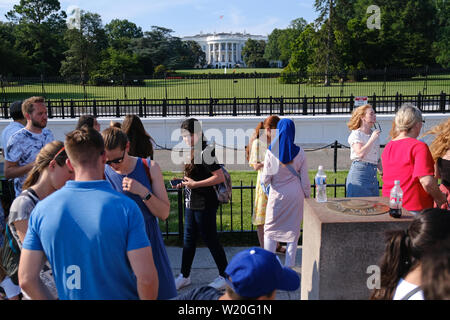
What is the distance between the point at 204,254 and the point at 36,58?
183 feet

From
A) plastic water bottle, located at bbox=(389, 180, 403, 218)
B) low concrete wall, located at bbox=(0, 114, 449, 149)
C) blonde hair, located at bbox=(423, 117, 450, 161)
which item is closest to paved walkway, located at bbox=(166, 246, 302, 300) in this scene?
plastic water bottle, located at bbox=(389, 180, 403, 218)

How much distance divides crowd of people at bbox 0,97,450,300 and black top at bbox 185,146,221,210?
0.4 inches

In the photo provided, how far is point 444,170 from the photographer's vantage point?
413 centimetres

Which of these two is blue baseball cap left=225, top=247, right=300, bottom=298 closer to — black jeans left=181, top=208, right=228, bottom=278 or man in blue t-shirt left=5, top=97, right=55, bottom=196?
black jeans left=181, top=208, right=228, bottom=278

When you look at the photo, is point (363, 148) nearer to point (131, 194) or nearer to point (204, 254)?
point (204, 254)

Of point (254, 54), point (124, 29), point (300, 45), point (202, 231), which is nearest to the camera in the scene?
point (202, 231)

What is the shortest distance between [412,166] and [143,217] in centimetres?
243

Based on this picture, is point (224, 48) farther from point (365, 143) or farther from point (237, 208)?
point (365, 143)

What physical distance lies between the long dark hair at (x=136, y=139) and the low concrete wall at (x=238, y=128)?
11484mm

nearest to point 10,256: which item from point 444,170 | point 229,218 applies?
point 444,170

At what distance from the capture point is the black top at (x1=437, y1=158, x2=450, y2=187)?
409 centimetres

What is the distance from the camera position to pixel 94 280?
2.36m

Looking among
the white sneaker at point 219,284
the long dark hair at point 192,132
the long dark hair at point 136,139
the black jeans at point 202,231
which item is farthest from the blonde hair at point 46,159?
the white sneaker at point 219,284
